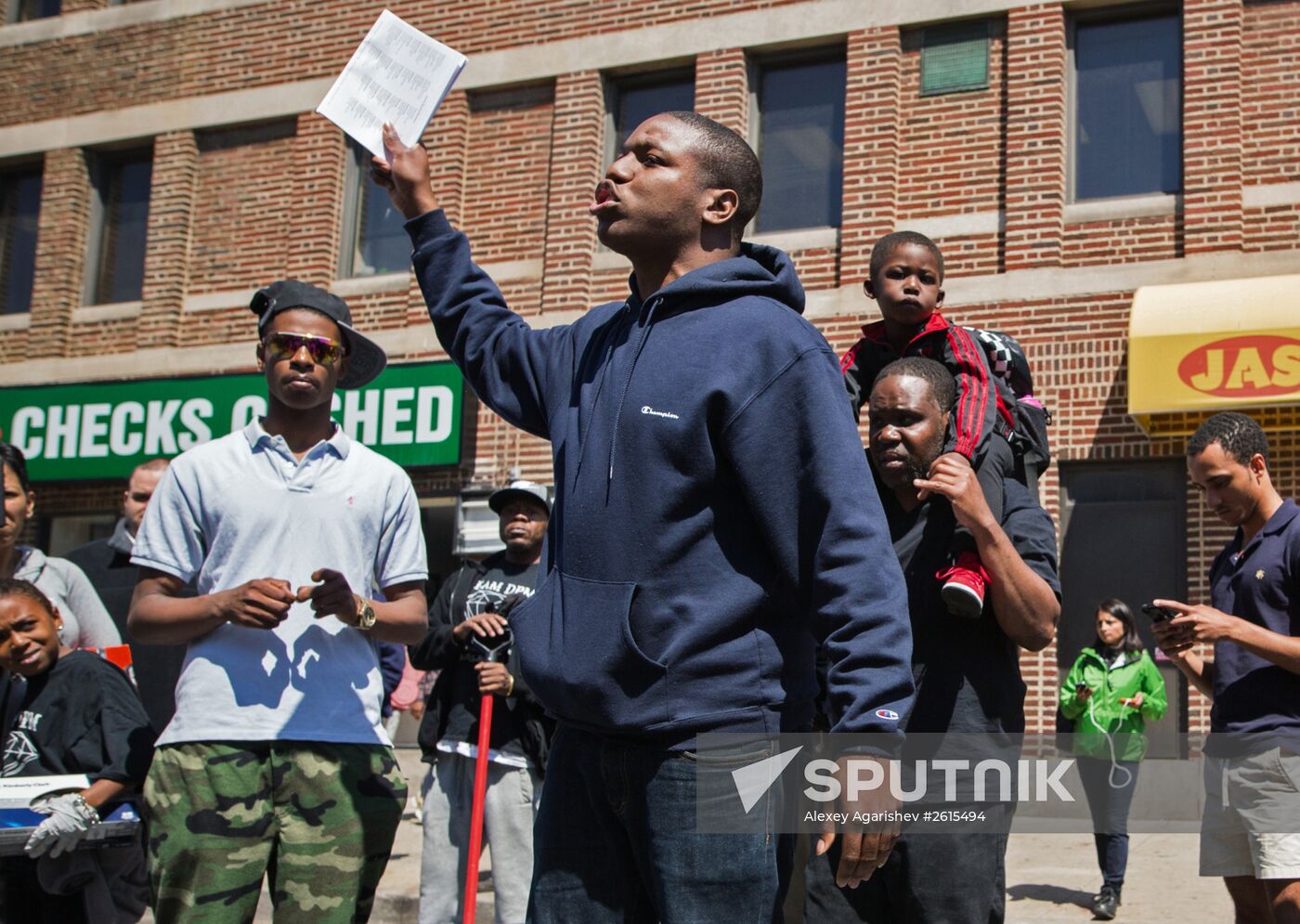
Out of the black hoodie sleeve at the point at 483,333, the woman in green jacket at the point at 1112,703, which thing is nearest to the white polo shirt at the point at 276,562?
the black hoodie sleeve at the point at 483,333

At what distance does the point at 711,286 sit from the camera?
2.99m

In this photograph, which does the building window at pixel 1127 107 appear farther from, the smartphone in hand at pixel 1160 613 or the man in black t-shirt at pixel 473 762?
the smartphone in hand at pixel 1160 613

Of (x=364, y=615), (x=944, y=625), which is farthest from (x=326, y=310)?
(x=944, y=625)

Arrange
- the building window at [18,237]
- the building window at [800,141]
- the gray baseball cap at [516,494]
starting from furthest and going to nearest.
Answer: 1. the building window at [18,237]
2. the building window at [800,141]
3. the gray baseball cap at [516,494]

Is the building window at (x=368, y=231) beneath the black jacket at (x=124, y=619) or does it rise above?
above

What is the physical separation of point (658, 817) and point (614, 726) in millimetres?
187

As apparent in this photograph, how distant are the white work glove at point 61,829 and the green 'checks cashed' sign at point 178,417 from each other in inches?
414

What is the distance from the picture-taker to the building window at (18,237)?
1836cm

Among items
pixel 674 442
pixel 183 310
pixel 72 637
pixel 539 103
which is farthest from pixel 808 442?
pixel 183 310

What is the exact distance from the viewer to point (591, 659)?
277 centimetres

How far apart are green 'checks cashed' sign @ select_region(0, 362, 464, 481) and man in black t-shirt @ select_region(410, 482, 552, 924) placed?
27.3ft

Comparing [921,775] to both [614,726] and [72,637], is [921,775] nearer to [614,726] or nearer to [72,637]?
[614,726]

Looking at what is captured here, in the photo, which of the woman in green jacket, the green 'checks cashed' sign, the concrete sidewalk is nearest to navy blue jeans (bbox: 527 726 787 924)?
the concrete sidewalk

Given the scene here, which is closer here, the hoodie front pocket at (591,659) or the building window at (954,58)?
the hoodie front pocket at (591,659)
